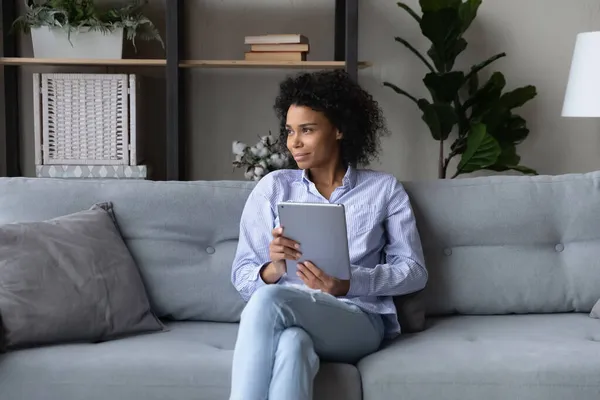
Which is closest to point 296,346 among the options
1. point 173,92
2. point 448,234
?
point 448,234

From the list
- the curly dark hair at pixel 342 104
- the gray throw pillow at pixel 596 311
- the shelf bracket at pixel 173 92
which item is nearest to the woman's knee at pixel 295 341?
the curly dark hair at pixel 342 104

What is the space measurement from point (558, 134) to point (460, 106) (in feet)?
1.78

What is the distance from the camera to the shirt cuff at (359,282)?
7.12 ft

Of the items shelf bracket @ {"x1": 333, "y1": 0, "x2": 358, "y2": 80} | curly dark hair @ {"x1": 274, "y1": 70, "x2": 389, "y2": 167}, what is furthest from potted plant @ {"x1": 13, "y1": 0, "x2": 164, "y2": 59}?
curly dark hair @ {"x1": 274, "y1": 70, "x2": 389, "y2": 167}

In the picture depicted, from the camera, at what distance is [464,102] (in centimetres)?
346

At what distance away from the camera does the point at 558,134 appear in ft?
11.9

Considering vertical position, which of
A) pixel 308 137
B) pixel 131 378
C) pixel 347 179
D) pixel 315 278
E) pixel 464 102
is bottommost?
pixel 131 378

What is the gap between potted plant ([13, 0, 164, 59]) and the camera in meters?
3.11

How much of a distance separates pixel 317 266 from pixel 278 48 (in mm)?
1340

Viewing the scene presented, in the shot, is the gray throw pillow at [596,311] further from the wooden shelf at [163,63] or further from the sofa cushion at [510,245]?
the wooden shelf at [163,63]

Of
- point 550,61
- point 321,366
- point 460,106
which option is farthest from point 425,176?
point 321,366

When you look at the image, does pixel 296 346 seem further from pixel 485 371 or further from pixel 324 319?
pixel 485 371

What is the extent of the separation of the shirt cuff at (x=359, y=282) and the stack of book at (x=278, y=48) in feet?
4.09

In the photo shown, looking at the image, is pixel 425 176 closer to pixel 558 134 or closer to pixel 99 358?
pixel 558 134
